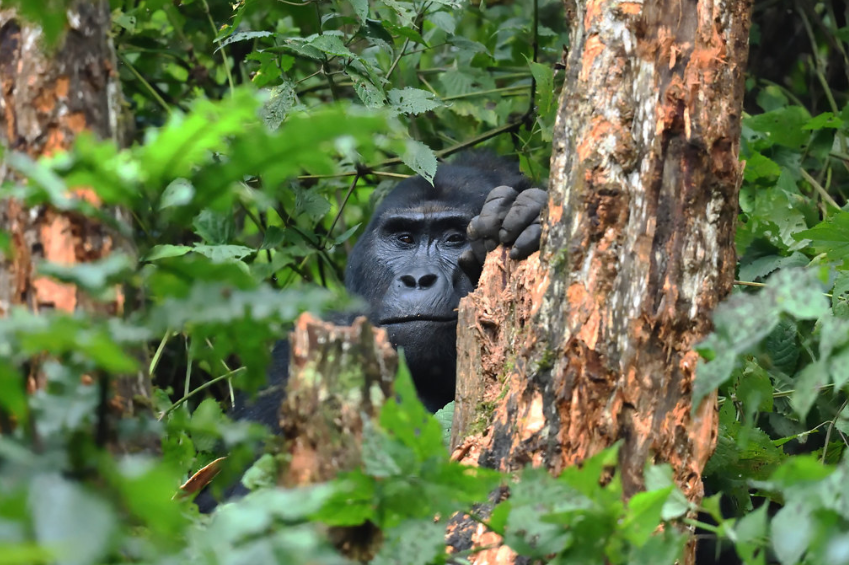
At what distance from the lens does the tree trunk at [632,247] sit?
2.16 m

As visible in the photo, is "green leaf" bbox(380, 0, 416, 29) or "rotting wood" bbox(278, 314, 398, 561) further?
"green leaf" bbox(380, 0, 416, 29)

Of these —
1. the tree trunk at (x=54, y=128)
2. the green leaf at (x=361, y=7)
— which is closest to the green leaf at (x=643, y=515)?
the tree trunk at (x=54, y=128)

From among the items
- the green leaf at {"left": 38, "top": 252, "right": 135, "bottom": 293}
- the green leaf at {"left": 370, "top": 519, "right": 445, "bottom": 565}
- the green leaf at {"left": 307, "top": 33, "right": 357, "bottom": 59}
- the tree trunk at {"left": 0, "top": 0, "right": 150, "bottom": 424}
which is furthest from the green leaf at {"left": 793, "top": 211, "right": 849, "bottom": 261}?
the green leaf at {"left": 38, "top": 252, "right": 135, "bottom": 293}

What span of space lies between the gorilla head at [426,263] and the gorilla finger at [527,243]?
75 centimetres

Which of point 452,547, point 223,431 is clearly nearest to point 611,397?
point 452,547

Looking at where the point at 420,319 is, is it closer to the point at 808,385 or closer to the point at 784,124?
the point at 784,124

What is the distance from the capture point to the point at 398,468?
5.33 ft

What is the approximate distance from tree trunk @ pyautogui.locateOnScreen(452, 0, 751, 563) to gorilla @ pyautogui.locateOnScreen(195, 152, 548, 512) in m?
0.74

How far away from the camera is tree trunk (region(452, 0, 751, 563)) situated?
216 cm

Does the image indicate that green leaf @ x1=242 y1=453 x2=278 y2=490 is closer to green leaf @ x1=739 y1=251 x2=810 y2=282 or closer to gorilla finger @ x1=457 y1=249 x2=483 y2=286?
gorilla finger @ x1=457 y1=249 x2=483 y2=286

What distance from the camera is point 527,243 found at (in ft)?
9.80

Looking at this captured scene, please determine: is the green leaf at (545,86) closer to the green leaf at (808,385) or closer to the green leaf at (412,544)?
the green leaf at (808,385)

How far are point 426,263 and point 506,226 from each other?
36.4 inches

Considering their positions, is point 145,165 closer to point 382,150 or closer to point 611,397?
point 611,397
